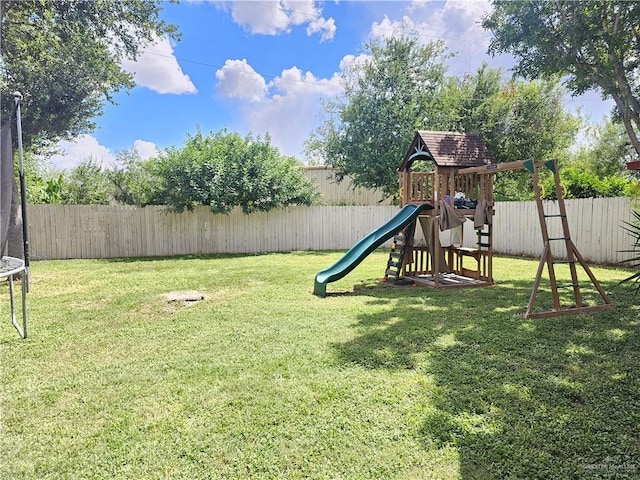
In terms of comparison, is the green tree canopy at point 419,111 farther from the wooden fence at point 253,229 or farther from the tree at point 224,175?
the tree at point 224,175

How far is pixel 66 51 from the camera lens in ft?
24.4

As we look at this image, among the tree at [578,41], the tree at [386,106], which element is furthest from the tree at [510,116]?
the tree at [578,41]

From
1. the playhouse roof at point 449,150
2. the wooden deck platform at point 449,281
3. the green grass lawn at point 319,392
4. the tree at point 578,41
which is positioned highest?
the tree at point 578,41

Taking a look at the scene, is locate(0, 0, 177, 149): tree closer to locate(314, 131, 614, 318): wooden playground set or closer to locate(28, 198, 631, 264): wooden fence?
locate(28, 198, 631, 264): wooden fence

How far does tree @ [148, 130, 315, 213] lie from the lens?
430 inches

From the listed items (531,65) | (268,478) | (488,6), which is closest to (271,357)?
(268,478)

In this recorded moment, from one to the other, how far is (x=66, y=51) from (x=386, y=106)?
956 centimetres

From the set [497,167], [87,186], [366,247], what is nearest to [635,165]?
[497,167]

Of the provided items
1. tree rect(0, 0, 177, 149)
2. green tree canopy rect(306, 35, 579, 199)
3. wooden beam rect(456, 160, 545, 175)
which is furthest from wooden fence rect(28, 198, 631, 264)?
wooden beam rect(456, 160, 545, 175)

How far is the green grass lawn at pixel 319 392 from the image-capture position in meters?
1.88

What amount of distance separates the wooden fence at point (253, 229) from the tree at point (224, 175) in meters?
0.63

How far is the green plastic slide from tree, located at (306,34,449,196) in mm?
6952

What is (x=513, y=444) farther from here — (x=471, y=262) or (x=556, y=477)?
(x=471, y=262)

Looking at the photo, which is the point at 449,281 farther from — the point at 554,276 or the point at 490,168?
the point at 554,276
